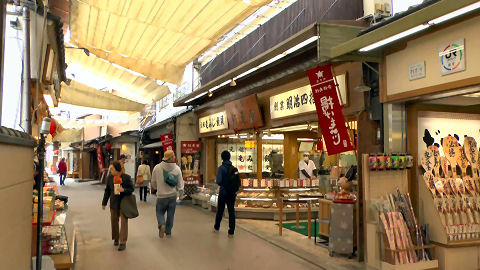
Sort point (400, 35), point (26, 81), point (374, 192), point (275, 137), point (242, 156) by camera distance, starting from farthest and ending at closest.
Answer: point (242, 156)
point (275, 137)
point (374, 192)
point (26, 81)
point (400, 35)

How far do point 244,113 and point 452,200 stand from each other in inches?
266

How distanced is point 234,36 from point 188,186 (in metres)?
5.94

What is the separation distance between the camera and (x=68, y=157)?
4547 cm

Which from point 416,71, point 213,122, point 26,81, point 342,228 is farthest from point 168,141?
point 416,71

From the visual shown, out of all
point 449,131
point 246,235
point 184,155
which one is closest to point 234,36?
point 184,155

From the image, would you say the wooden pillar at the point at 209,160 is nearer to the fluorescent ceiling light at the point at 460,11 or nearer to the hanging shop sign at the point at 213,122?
the hanging shop sign at the point at 213,122

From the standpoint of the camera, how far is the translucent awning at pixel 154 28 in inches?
271

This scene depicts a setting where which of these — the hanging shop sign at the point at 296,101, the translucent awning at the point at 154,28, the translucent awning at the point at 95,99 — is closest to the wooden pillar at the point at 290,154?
the hanging shop sign at the point at 296,101

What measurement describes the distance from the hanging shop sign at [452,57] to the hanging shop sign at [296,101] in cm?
226

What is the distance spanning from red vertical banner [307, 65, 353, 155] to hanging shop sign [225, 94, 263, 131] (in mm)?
3786

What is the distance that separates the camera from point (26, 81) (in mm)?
5414

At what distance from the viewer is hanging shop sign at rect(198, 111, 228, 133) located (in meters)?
13.3

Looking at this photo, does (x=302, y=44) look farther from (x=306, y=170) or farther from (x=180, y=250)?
Result: (x=306, y=170)

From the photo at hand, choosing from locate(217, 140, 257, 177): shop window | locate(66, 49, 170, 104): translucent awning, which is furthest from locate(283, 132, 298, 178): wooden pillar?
locate(66, 49, 170, 104): translucent awning
